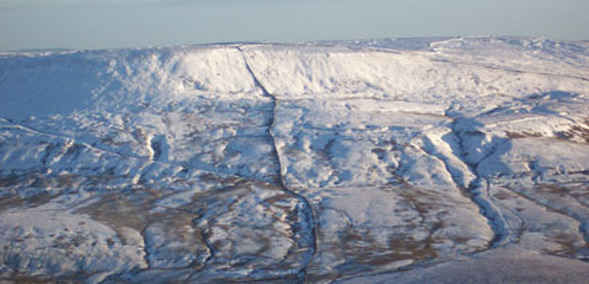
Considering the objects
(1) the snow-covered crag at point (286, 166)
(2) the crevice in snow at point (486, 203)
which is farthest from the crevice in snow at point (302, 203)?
(2) the crevice in snow at point (486, 203)

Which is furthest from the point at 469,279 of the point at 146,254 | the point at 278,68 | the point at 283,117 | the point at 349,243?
the point at 278,68

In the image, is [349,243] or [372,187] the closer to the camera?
[349,243]

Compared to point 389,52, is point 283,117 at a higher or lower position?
lower

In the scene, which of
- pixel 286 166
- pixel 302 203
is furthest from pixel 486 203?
pixel 286 166

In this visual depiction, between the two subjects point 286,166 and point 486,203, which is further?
point 286,166

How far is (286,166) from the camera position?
2583 cm

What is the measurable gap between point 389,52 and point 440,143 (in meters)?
17.2

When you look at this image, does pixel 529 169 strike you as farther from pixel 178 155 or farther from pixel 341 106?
pixel 178 155

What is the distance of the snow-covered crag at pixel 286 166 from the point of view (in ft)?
55.2

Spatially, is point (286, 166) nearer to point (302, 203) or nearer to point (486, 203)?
point (302, 203)

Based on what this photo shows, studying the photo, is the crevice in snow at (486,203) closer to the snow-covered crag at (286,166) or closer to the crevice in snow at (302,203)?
the snow-covered crag at (286,166)

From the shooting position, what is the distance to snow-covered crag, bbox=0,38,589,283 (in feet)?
55.2

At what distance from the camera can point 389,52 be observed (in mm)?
43656

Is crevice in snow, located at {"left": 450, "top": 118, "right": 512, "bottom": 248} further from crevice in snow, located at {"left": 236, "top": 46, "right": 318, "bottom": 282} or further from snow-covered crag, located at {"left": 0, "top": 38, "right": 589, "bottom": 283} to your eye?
crevice in snow, located at {"left": 236, "top": 46, "right": 318, "bottom": 282}
